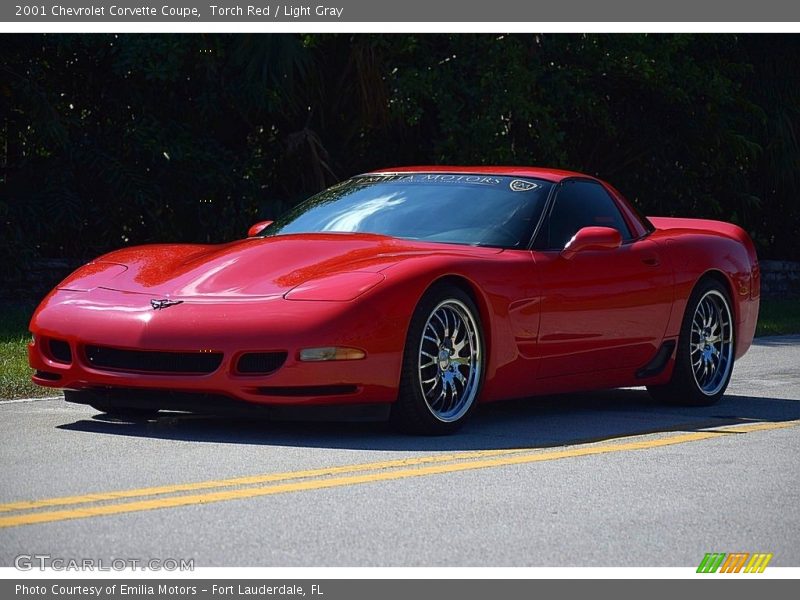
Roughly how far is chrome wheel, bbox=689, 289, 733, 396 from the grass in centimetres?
386

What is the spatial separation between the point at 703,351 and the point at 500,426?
2.03 meters

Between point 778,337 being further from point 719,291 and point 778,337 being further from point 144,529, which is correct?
point 144,529

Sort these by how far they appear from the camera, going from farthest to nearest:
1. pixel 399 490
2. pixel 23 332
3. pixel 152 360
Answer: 1. pixel 23 332
2. pixel 152 360
3. pixel 399 490

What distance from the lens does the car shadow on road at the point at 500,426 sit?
7.45 meters

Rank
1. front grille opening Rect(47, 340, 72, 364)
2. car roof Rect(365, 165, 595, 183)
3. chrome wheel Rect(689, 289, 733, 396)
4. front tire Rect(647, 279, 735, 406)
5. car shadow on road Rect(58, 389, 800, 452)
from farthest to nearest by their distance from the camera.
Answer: chrome wheel Rect(689, 289, 733, 396)
front tire Rect(647, 279, 735, 406)
car roof Rect(365, 165, 595, 183)
front grille opening Rect(47, 340, 72, 364)
car shadow on road Rect(58, 389, 800, 452)

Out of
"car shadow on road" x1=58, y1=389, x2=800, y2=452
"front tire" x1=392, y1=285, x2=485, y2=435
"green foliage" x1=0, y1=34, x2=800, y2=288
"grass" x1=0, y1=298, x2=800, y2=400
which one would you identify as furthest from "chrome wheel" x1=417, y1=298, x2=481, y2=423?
"green foliage" x1=0, y1=34, x2=800, y2=288

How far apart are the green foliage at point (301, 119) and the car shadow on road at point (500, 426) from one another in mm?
8393

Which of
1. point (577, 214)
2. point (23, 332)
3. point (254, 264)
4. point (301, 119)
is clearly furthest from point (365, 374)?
point (301, 119)

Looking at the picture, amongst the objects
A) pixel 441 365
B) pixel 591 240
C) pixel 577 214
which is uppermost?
pixel 577 214

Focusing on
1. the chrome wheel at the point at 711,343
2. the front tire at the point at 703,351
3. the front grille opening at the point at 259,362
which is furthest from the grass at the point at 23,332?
the chrome wheel at the point at 711,343

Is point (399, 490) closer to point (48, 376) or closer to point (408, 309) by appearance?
point (408, 309)

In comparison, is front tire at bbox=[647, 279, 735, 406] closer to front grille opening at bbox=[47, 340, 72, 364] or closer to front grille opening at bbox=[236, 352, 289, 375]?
front grille opening at bbox=[236, 352, 289, 375]

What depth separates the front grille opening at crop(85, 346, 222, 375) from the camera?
7.34 m

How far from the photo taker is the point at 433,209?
28.6 ft
